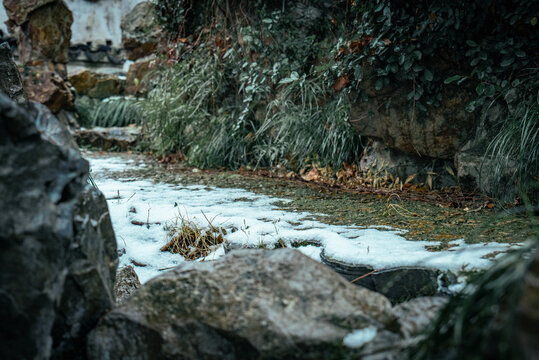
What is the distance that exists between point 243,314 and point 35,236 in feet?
1.57

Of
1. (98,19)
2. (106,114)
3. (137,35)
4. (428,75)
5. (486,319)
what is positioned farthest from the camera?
(98,19)

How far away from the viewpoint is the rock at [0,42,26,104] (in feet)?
5.89

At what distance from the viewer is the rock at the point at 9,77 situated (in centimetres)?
179

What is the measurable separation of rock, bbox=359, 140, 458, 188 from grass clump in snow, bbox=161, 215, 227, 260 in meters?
1.67

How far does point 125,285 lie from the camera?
157cm

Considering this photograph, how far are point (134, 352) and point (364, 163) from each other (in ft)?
9.31

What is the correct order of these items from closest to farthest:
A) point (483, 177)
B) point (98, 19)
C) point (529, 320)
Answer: point (529, 320) → point (483, 177) → point (98, 19)

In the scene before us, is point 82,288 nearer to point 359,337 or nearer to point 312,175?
point 359,337

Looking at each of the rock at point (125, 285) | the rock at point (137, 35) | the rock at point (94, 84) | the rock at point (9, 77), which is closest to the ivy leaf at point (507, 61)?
the rock at point (125, 285)

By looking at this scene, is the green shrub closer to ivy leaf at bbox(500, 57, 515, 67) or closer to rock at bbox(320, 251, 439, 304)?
ivy leaf at bbox(500, 57, 515, 67)

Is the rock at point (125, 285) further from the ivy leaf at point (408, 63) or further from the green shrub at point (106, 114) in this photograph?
the green shrub at point (106, 114)

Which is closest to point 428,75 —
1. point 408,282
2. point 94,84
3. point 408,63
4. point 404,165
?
point 408,63

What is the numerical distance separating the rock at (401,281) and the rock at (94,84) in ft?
30.5

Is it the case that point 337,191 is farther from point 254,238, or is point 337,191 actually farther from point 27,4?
point 27,4
